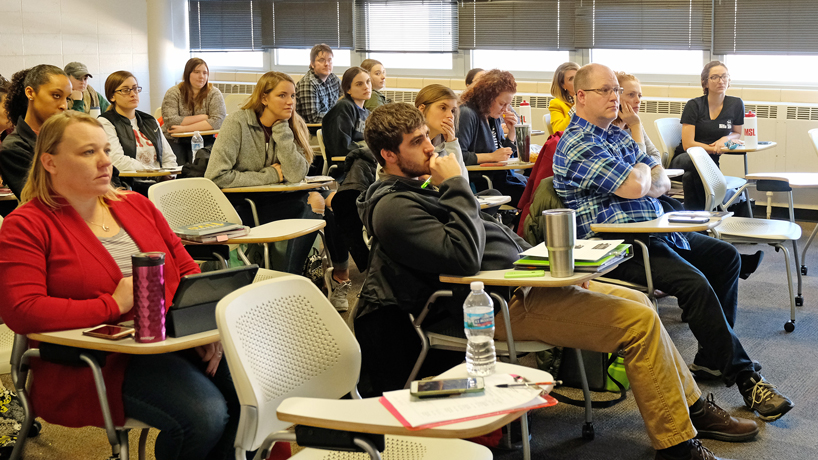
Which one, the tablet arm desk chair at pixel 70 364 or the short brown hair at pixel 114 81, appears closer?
the tablet arm desk chair at pixel 70 364

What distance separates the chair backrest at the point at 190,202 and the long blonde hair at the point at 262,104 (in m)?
0.81

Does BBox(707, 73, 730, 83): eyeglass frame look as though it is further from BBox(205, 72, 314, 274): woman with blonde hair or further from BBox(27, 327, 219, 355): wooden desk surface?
BBox(27, 327, 219, 355): wooden desk surface

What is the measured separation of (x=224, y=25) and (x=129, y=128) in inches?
203

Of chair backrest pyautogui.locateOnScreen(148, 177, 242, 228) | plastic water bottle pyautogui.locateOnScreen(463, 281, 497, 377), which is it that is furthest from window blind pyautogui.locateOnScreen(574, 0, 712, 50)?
plastic water bottle pyautogui.locateOnScreen(463, 281, 497, 377)

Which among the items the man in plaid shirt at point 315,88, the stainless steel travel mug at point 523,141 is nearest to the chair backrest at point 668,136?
the stainless steel travel mug at point 523,141

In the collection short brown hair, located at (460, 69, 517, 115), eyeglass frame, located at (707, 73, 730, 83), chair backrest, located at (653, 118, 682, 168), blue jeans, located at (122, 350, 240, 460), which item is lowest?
blue jeans, located at (122, 350, 240, 460)

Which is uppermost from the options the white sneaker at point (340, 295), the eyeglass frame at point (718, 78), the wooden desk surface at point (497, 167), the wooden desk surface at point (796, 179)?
the eyeglass frame at point (718, 78)

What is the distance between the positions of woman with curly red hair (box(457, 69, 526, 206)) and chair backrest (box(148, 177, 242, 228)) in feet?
5.94

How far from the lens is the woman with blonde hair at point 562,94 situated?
5.45 m

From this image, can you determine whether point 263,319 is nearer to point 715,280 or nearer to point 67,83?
Answer: point 715,280

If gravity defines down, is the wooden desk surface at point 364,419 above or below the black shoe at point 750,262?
above

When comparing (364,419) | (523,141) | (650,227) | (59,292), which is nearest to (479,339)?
(364,419)

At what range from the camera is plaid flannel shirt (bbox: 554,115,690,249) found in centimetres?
309

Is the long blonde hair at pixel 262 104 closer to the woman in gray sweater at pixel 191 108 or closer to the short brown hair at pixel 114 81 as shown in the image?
the short brown hair at pixel 114 81
